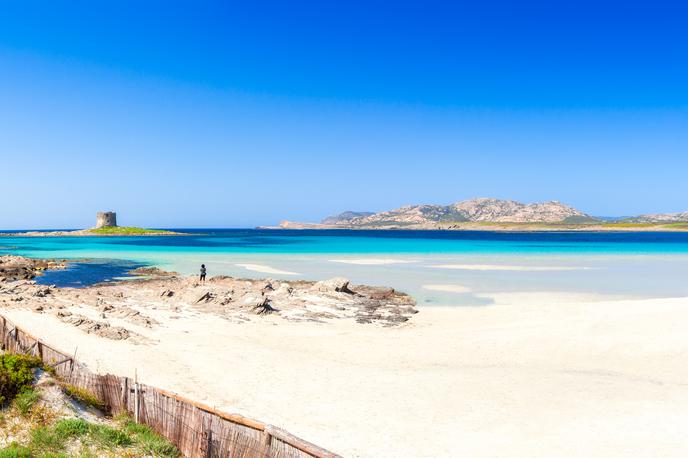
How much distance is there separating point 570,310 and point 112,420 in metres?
24.2

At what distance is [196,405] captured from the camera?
335 inches

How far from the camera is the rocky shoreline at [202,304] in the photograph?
73.0ft

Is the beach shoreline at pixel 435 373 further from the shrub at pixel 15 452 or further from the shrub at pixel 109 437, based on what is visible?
the shrub at pixel 15 452

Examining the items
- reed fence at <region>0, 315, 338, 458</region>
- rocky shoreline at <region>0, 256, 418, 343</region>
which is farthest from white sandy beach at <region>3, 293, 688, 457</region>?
reed fence at <region>0, 315, 338, 458</region>

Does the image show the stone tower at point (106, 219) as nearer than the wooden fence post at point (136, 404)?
No

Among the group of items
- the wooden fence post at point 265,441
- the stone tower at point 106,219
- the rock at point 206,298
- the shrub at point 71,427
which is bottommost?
the rock at point 206,298

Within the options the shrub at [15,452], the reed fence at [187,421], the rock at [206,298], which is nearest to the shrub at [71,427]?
the shrub at [15,452]

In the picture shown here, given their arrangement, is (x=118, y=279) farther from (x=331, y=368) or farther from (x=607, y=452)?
(x=607, y=452)

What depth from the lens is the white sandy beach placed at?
10.7m

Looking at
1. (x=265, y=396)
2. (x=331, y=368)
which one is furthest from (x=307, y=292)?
(x=265, y=396)

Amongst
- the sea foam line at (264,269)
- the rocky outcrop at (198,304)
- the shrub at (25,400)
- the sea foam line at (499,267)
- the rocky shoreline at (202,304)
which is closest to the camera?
the shrub at (25,400)

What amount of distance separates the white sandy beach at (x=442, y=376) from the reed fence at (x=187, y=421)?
9.46 feet

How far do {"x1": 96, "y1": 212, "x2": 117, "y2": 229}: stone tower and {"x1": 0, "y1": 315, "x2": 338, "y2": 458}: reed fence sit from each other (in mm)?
187254

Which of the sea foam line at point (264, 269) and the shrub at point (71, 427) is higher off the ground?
the shrub at point (71, 427)
